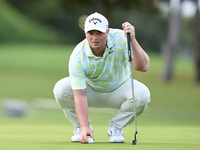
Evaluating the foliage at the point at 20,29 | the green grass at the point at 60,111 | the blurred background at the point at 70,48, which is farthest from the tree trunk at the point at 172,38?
the foliage at the point at 20,29

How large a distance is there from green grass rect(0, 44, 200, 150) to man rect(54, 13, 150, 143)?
1.36 feet

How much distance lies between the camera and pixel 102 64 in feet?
21.3

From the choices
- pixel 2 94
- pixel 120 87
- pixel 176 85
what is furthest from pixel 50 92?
pixel 120 87

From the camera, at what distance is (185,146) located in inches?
233

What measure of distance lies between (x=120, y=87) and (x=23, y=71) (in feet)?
94.9

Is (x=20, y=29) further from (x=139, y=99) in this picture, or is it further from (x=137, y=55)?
(x=137, y=55)

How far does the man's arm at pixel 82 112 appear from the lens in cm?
613

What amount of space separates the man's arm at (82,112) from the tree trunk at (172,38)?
69.9ft

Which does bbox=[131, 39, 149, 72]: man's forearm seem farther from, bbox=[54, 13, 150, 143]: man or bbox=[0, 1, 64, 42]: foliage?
bbox=[0, 1, 64, 42]: foliage

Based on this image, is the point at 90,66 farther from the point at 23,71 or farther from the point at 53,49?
the point at 53,49

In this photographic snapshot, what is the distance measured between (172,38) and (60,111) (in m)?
7.95

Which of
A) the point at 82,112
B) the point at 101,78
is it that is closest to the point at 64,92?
the point at 101,78

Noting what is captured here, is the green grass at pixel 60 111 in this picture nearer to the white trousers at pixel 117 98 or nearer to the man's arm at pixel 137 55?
the white trousers at pixel 117 98

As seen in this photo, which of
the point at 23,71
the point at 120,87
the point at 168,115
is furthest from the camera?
the point at 23,71
